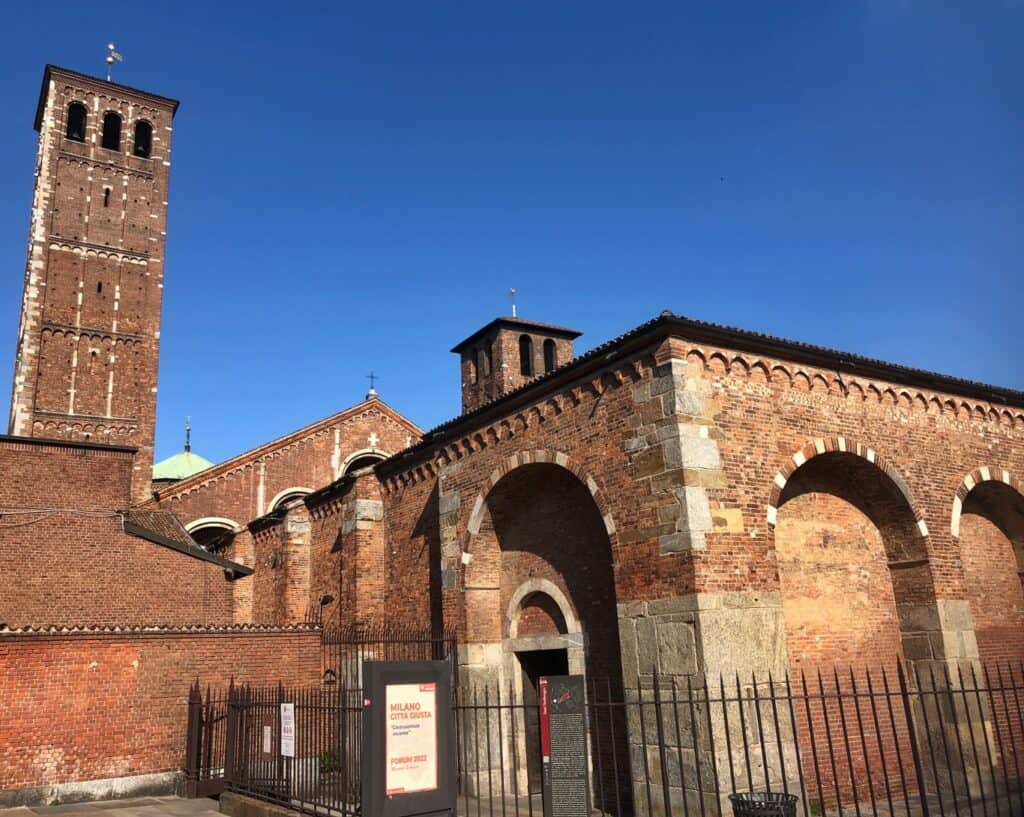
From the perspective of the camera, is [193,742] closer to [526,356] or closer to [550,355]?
[526,356]

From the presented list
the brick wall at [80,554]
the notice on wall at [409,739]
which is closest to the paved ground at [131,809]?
the brick wall at [80,554]

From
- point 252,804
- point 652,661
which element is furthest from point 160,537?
point 652,661

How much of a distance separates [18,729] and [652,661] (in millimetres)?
9712

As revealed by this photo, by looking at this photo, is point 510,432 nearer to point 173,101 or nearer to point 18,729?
point 18,729

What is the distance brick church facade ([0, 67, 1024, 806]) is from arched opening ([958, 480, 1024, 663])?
5 centimetres

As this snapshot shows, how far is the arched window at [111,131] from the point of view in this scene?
3147 cm

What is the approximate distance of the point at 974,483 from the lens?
12594mm

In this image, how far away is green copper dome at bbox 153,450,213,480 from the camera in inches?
1464

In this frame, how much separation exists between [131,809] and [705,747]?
858cm

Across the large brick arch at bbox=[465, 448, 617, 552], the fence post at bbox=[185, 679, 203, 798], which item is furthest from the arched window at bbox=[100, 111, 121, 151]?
the large brick arch at bbox=[465, 448, 617, 552]

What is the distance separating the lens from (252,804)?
10.3 m

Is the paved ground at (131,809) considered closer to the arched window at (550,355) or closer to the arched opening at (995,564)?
the arched opening at (995,564)

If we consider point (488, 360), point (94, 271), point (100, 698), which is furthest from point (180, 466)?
point (100, 698)

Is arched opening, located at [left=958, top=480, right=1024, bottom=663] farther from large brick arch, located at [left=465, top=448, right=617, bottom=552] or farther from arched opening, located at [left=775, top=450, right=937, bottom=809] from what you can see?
large brick arch, located at [left=465, top=448, right=617, bottom=552]
